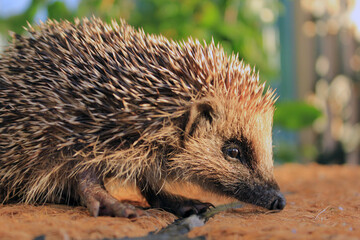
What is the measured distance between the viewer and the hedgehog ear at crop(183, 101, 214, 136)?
292cm

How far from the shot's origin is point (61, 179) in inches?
120

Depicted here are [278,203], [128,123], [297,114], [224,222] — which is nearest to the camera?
[224,222]

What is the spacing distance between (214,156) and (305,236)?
1045 mm

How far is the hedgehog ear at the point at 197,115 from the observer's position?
292 cm

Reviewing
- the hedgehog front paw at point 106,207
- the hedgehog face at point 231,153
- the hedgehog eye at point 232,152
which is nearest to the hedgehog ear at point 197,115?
the hedgehog face at point 231,153

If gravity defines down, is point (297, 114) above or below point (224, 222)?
above

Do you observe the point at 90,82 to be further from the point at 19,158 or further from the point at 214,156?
the point at 214,156

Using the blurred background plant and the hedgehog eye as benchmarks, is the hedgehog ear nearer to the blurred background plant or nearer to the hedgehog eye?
the hedgehog eye

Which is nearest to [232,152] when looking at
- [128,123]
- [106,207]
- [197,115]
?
[197,115]

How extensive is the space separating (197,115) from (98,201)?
3.22 ft

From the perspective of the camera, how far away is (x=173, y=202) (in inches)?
126

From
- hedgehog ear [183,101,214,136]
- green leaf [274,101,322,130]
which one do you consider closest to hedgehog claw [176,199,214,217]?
hedgehog ear [183,101,214,136]

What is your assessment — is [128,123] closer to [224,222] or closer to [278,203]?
[224,222]

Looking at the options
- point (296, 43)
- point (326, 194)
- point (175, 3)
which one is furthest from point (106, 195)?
point (296, 43)
